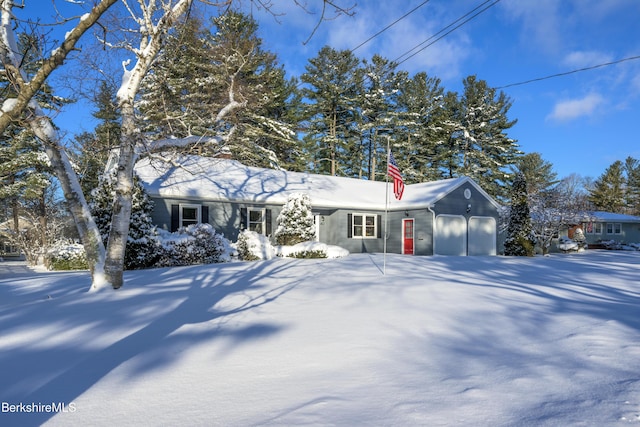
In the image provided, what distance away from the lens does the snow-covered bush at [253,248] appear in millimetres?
14938

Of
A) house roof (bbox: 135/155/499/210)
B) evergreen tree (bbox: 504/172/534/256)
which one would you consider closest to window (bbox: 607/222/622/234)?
evergreen tree (bbox: 504/172/534/256)

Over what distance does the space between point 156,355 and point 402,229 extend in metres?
17.3

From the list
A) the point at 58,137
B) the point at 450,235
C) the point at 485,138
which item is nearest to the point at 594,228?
the point at 485,138

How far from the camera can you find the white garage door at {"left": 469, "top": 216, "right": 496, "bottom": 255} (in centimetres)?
2103

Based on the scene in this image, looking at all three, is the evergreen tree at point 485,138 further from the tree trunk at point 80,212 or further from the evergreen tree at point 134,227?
the tree trunk at point 80,212

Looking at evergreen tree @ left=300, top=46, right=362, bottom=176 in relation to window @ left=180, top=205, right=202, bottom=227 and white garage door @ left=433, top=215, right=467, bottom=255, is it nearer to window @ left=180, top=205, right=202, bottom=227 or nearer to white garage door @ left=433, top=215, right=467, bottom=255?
white garage door @ left=433, top=215, right=467, bottom=255

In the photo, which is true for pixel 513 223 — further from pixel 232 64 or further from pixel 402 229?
pixel 232 64

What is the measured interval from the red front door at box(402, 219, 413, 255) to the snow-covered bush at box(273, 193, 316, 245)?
5.96 metres

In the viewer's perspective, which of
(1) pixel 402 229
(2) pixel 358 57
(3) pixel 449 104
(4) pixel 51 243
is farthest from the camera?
(3) pixel 449 104

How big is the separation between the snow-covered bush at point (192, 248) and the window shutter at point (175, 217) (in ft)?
5.02

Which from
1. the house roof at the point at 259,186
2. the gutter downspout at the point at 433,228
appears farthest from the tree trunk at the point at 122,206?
the gutter downspout at the point at 433,228

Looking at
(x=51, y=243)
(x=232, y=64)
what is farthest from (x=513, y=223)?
(x=51, y=243)

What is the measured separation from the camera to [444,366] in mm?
3785

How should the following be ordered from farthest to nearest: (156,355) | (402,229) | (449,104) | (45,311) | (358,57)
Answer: (449,104)
(358,57)
(402,229)
(45,311)
(156,355)
